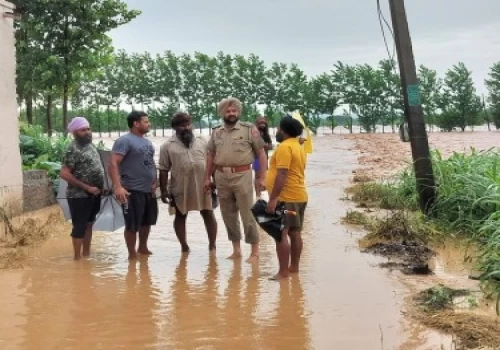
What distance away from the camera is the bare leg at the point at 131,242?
257 inches

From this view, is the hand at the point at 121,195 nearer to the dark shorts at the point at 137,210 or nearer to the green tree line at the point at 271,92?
the dark shorts at the point at 137,210

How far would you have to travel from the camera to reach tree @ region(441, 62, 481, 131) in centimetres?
4803

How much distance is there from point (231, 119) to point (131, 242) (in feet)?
5.47

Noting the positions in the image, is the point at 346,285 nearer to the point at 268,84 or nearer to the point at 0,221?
the point at 0,221

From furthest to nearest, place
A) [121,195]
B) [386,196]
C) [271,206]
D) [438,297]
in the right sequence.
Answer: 1. [386,196]
2. [121,195]
3. [271,206]
4. [438,297]

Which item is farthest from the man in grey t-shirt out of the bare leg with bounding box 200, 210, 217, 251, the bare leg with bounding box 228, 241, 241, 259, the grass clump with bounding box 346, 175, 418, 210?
the grass clump with bounding box 346, 175, 418, 210

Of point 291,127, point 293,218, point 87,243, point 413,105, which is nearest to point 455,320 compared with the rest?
point 293,218

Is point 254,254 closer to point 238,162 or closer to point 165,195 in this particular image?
point 238,162

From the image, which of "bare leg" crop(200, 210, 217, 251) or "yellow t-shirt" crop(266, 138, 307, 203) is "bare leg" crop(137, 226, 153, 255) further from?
"yellow t-shirt" crop(266, 138, 307, 203)

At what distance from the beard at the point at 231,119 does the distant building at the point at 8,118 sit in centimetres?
412

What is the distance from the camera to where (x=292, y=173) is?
5.61m

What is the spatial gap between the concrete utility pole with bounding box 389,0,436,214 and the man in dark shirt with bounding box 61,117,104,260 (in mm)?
4034

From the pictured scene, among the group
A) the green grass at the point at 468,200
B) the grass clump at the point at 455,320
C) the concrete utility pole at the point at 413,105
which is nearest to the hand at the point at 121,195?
the grass clump at the point at 455,320

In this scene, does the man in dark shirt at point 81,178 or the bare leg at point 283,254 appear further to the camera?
the man in dark shirt at point 81,178
